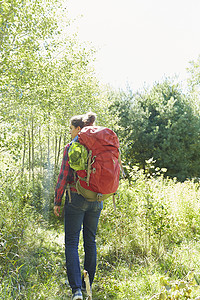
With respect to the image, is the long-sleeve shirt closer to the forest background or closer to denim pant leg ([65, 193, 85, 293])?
denim pant leg ([65, 193, 85, 293])

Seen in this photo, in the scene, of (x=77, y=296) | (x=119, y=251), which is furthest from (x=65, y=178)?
(x=119, y=251)

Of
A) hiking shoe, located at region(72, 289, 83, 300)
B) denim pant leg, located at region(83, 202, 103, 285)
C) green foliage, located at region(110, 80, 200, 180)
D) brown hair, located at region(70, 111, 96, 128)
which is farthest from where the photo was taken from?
green foliage, located at region(110, 80, 200, 180)

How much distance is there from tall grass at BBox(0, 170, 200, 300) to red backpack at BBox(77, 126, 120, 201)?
823mm

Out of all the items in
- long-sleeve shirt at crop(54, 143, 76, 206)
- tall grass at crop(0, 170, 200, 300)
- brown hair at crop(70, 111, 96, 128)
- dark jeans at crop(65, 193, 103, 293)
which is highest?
brown hair at crop(70, 111, 96, 128)

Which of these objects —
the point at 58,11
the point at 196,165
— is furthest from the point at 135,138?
the point at 58,11

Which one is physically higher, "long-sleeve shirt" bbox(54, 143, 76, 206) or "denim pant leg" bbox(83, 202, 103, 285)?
"long-sleeve shirt" bbox(54, 143, 76, 206)

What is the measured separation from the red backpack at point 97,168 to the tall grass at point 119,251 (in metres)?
0.82

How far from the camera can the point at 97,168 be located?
231cm

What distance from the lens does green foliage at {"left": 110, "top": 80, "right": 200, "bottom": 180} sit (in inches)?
447

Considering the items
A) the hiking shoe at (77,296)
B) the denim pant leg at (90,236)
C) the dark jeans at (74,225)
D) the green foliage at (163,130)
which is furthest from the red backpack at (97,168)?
the green foliage at (163,130)

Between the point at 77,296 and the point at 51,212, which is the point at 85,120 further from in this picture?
the point at 51,212

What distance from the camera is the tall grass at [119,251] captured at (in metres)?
2.61

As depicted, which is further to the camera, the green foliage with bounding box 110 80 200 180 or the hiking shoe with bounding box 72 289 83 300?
the green foliage with bounding box 110 80 200 180

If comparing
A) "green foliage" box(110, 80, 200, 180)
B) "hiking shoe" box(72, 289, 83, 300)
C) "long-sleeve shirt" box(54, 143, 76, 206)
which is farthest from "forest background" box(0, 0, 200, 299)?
"green foliage" box(110, 80, 200, 180)
